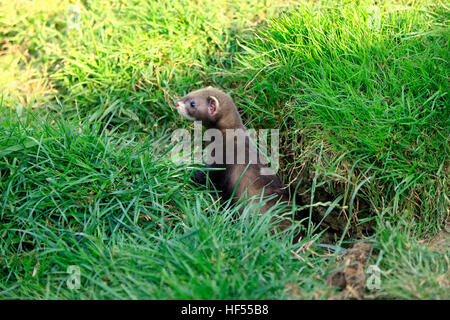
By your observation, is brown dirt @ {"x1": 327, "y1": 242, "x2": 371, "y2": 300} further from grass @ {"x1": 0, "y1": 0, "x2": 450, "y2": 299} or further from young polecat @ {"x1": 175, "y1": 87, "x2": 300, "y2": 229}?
young polecat @ {"x1": 175, "y1": 87, "x2": 300, "y2": 229}

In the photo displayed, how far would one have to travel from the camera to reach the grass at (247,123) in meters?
2.93

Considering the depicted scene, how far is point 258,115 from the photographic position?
4.44 metres

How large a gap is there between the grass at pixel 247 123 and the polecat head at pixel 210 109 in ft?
0.89

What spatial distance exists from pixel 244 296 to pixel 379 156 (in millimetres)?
1615

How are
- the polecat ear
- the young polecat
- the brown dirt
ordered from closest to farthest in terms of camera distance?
the brown dirt, the young polecat, the polecat ear

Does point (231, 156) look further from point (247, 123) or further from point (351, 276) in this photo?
point (351, 276)

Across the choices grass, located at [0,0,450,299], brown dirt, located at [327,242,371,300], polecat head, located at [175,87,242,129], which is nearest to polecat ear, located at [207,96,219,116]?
polecat head, located at [175,87,242,129]

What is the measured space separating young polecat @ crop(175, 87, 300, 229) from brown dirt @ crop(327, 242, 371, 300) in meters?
0.82

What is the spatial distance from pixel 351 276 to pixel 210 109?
1958 mm

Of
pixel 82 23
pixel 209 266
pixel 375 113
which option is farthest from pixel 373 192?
pixel 82 23

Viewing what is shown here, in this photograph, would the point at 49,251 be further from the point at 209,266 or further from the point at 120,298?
the point at 209,266

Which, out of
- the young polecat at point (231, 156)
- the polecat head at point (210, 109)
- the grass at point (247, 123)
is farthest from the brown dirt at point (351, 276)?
the polecat head at point (210, 109)

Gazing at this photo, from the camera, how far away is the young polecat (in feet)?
13.1

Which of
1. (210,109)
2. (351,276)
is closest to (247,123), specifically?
(210,109)
